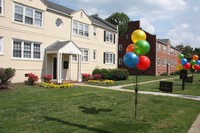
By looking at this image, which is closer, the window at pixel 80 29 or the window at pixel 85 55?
the window at pixel 80 29

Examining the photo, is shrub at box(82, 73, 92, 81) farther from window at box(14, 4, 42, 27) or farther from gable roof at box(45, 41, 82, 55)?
window at box(14, 4, 42, 27)

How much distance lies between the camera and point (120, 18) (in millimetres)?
69562

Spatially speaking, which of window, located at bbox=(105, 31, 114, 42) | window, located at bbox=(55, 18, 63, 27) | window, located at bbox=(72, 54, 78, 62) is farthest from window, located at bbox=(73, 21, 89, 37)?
window, located at bbox=(105, 31, 114, 42)

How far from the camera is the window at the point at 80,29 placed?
79.4ft

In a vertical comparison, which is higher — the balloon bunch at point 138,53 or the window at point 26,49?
the window at point 26,49

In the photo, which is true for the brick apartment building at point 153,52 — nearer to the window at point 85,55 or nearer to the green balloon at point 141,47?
the window at point 85,55

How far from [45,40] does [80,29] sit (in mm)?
5489

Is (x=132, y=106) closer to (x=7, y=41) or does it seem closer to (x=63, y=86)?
(x=63, y=86)

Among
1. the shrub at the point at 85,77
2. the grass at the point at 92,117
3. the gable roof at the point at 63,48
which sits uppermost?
the gable roof at the point at 63,48

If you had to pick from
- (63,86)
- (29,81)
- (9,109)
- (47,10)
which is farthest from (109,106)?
(47,10)

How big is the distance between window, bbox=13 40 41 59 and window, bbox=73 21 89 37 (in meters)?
5.53

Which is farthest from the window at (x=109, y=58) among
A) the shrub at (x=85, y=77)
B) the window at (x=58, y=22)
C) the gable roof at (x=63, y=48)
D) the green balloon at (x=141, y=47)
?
the green balloon at (x=141, y=47)

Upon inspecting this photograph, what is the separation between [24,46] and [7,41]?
1.62 meters

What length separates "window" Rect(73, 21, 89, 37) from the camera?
2420 centimetres
